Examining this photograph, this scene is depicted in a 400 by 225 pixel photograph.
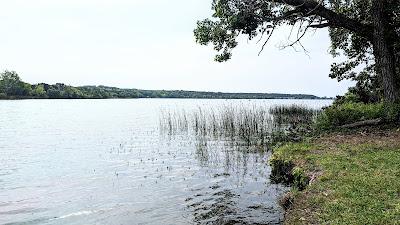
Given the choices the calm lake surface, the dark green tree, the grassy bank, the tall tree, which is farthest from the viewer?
the dark green tree

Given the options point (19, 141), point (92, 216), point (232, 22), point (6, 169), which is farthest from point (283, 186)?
point (19, 141)

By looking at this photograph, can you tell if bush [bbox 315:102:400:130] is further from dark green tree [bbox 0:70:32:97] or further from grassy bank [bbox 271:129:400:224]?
dark green tree [bbox 0:70:32:97]

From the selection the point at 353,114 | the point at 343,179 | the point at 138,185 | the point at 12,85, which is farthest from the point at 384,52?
the point at 12,85

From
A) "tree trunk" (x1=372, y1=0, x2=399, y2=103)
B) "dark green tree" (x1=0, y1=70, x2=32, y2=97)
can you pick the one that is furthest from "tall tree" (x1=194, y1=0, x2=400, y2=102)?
"dark green tree" (x1=0, y1=70, x2=32, y2=97)

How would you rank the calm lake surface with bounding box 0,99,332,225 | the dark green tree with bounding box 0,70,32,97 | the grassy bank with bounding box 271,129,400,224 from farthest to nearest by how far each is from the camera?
the dark green tree with bounding box 0,70,32,97, the calm lake surface with bounding box 0,99,332,225, the grassy bank with bounding box 271,129,400,224

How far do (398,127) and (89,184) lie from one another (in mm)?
12455

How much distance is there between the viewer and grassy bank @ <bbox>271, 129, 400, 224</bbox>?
6953 millimetres

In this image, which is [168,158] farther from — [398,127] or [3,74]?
[3,74]

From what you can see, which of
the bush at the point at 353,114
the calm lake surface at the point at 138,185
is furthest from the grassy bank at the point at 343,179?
the bush at the point at 353,114

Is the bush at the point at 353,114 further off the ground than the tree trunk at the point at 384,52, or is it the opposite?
the tree trunk at the point at 384,52

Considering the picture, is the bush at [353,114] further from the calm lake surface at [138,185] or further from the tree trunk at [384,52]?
the calm lake surface at [138,185]

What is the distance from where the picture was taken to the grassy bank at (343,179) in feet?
22.8

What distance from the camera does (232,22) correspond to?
17781mm

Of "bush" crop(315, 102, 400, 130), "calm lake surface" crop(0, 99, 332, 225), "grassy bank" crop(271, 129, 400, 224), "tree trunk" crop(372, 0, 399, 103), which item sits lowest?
"calm lake surface" crop(0, 99, 332, 225)
